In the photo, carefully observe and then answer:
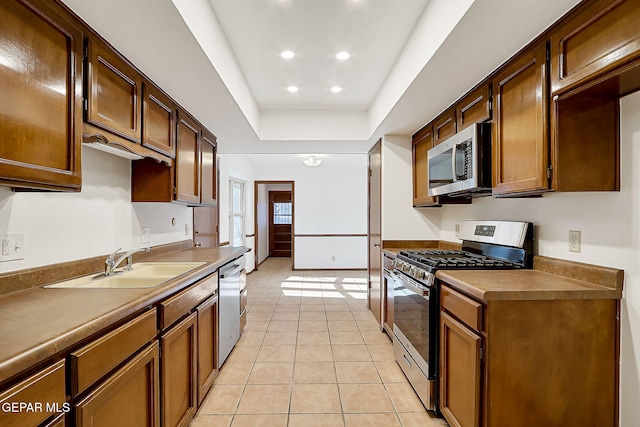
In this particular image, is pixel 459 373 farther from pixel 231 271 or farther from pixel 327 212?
pixel 327 212

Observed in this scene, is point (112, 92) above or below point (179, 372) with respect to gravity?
above

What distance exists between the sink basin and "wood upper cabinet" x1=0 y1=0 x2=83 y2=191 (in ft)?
1.93

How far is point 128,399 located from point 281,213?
8.26 metres

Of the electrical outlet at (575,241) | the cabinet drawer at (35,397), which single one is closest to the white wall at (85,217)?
the cabinet drawer at (35,397)

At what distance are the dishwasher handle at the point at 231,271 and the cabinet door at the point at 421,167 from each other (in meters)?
1.85

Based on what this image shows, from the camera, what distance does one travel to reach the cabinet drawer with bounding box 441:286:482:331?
1515 millimetres

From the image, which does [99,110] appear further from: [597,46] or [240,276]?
[597,46]

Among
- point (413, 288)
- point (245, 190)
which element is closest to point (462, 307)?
point (413, 288)

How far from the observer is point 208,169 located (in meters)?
3.35

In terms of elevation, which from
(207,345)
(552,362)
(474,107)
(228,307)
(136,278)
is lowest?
(207,345)

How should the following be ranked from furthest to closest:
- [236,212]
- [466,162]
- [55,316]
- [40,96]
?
[236,212] < [466,162] < [40,96] < [55,316]

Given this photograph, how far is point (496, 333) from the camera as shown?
57.3 inches

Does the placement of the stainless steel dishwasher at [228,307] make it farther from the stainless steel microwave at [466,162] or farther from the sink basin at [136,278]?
the stainless steel microwave at [466,162]

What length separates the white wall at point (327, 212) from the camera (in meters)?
7.01
